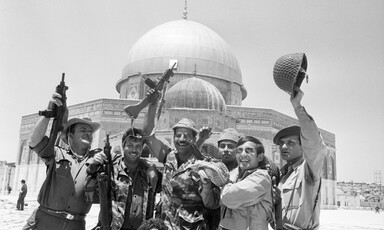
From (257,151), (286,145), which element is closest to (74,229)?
(257,151)

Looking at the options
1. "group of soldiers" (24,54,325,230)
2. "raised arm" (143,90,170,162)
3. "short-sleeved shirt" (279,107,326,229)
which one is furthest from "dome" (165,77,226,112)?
"short-sleeved shirt" (279,107,326,229)

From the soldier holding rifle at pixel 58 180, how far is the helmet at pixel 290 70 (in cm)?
191

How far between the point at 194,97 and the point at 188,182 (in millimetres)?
17659

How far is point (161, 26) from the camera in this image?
3288cm

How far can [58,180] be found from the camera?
3359 millimetres

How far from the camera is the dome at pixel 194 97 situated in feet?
67.3

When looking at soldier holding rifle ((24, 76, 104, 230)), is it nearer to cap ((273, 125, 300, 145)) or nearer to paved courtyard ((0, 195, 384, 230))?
cap ((273, 125, 300, 145))

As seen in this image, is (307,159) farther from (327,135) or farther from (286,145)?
(327,135)

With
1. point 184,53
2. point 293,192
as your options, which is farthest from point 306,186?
point 184,53

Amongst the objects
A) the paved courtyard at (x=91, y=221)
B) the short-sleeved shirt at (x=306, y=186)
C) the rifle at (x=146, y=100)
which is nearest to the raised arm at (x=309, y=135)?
the short-sleeved shirt at (x=306, y=186)

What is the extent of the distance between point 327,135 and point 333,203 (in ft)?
19.7

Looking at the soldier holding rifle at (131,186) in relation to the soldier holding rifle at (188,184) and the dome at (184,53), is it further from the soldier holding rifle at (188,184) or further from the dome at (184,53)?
the dome at (184,53)

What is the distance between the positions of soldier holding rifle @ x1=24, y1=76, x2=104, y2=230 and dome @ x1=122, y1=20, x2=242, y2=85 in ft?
78.5

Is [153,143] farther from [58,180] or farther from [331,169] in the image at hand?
[331,169]
